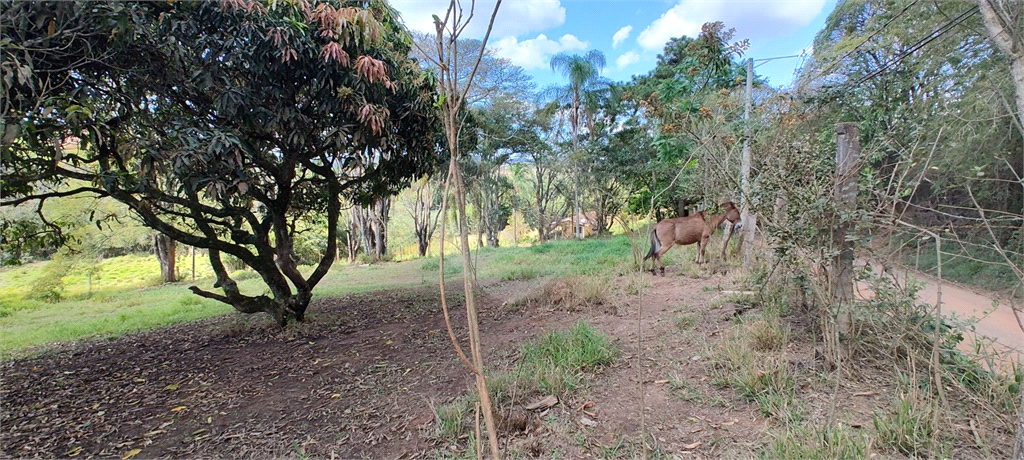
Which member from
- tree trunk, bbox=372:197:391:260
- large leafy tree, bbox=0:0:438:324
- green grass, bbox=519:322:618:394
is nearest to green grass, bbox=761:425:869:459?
green grass, bbox=519:322:618:394

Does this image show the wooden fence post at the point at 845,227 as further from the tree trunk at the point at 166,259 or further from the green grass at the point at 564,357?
the tree trunk at the point at 166,259

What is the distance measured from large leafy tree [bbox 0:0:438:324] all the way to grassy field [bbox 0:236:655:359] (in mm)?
1927

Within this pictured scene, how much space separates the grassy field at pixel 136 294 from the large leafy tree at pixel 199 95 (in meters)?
1.93

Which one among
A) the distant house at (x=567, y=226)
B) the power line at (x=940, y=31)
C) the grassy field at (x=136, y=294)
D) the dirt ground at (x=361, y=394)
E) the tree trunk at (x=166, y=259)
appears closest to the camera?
the dirt ground at (x=361, y=394)

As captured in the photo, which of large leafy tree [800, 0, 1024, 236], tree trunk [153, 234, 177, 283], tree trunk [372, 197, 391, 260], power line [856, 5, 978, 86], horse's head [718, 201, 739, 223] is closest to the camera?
power line [856, 5, 978, 86]

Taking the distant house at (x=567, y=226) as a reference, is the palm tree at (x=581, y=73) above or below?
above

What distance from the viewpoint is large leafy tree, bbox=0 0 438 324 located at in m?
2.60

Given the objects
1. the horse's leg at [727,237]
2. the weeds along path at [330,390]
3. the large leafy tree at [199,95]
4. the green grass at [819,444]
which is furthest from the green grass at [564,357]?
the horse's leg at [727,237]

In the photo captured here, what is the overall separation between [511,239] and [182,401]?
23.1 meters

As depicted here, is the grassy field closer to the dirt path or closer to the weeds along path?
the weeds along path

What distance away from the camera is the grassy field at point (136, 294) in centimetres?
590

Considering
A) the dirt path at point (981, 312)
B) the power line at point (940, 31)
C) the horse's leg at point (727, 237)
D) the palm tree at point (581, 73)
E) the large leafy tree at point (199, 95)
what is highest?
the palm tree at point (581, 73)

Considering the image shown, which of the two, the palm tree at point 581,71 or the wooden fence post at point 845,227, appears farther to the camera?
the palm tree at point 581,71

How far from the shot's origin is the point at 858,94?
31.1 ft
